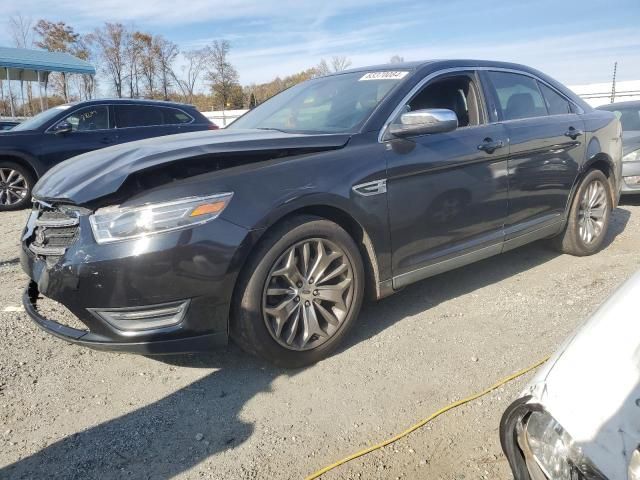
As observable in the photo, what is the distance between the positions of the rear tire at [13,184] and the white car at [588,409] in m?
7.89

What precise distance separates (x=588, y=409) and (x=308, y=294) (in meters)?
1.84

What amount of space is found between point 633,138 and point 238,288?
698 centimetres

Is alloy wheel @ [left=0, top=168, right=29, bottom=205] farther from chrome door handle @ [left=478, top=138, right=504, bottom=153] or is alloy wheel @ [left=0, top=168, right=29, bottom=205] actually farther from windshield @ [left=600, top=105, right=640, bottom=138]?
windshield @ [left=600, top=105, right=640, bottom=138]

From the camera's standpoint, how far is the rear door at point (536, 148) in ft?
13.0

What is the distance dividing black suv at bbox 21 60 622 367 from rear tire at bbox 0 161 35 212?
496cm

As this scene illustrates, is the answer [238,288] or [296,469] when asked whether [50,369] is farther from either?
[296,469]

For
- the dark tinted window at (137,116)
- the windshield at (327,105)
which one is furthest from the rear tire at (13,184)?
the windshield at (327,105)

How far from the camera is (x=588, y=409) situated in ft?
3.96

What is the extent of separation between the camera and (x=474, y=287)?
420cm

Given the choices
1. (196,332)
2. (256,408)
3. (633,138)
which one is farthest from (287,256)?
(633,138)

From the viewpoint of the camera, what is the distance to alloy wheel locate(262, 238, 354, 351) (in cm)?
278

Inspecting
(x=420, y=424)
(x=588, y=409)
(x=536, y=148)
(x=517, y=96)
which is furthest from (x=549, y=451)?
(x=517, y=96)

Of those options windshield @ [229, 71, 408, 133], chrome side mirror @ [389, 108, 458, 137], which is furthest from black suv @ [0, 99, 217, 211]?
chrome side mirror @ [389, 108, 458, 137]

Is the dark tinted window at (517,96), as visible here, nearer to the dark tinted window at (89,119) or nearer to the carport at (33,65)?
the dark tinted window at (89,119)
